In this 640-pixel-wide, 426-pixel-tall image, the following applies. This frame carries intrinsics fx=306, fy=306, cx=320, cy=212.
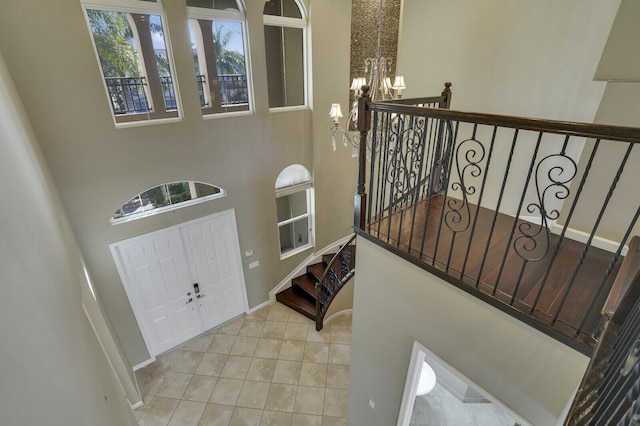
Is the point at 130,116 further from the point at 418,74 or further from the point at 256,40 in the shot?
the point at 418,74

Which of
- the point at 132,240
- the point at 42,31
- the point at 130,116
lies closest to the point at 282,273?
the point at 132,240

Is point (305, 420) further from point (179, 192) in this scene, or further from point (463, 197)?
point (463, 197)

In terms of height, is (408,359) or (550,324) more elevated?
(550,324)

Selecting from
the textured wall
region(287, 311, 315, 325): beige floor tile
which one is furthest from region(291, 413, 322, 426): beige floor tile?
the textured wall

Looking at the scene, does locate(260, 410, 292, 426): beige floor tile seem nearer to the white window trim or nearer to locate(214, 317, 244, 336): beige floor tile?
locate(214, 317, 244, 336): beige floor tile

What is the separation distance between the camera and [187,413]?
170 inches

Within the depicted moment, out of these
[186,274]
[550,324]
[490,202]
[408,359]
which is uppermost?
[550,324]

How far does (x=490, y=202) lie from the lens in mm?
4480

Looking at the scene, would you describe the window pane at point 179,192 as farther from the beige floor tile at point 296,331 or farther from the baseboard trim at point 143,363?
the beige floor tile at point 296,331

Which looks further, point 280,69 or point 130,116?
point 280,69

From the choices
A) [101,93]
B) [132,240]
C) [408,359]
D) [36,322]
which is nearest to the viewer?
[36,322]

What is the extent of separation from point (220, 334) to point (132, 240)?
2.38 meters

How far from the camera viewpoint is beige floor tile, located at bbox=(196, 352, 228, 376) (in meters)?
4.91

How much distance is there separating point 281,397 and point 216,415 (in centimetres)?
93
